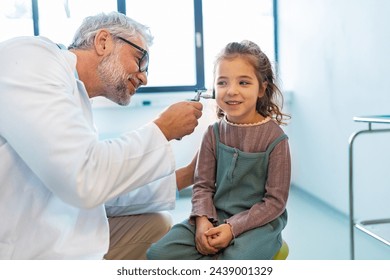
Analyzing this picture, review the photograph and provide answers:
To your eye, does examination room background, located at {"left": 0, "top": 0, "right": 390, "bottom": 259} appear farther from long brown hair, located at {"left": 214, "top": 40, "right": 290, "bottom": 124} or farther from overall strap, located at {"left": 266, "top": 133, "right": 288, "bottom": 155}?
overall strap, located at {"left": 266, "top": 133, "right": 288, "bottom": 155}

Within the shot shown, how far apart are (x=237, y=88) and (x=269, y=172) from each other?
0.26 m

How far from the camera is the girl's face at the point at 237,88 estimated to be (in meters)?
1.20

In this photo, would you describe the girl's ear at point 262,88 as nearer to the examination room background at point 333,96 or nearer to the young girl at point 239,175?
the young girl at point 239,175

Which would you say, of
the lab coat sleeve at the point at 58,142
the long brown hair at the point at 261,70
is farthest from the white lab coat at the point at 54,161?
the long brown hair at the point at 261,70

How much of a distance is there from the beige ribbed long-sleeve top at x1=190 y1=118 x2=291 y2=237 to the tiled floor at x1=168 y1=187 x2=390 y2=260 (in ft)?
3.20

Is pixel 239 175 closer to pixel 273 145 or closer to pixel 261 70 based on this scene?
pixel 273 145

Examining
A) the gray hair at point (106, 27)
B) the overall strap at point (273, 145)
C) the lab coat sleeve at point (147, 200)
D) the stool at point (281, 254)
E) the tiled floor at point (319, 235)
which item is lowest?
the tiled floor at point (319, 235)

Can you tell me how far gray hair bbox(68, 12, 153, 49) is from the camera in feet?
3.97

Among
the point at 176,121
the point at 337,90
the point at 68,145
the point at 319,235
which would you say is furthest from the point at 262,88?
the point at 337,90

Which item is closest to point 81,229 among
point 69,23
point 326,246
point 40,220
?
point 40,220

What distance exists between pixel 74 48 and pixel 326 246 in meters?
1.60

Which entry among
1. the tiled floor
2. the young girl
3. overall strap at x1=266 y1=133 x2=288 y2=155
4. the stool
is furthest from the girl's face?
the tiled floor

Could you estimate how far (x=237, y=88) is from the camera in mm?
1201

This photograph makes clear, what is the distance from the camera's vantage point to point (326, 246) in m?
2.14
